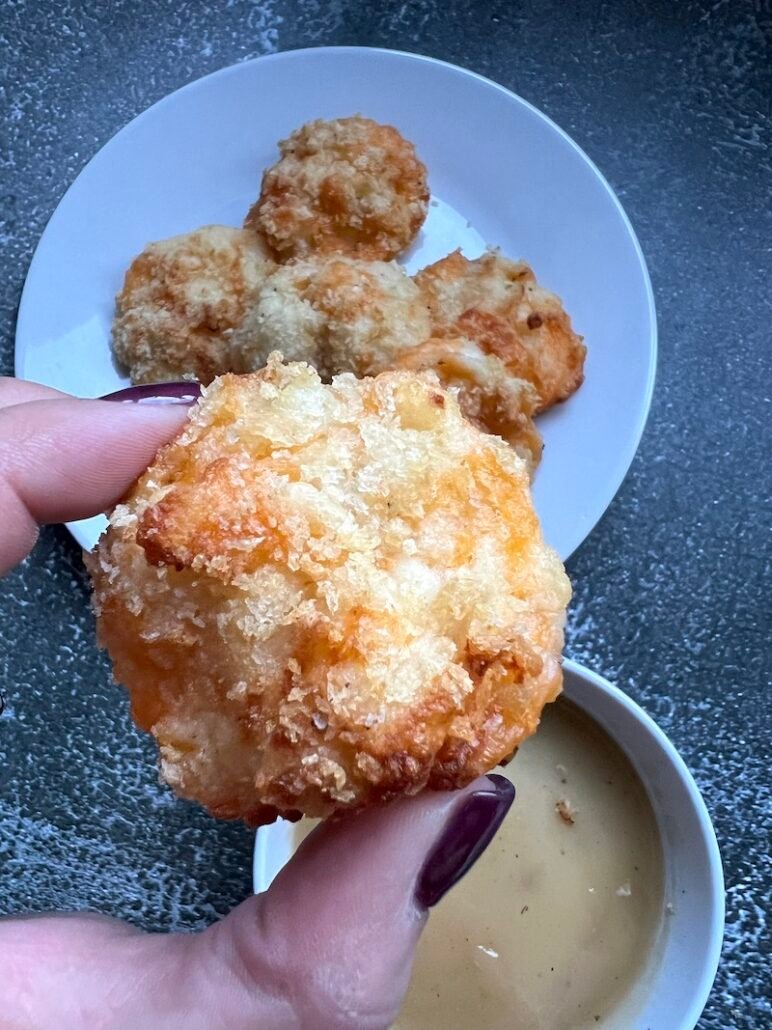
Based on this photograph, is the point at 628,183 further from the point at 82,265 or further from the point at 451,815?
the point at 451,815

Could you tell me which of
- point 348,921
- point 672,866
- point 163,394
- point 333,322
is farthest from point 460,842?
point 333,322

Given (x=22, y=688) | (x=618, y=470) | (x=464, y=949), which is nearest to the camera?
(x=464, y=949)

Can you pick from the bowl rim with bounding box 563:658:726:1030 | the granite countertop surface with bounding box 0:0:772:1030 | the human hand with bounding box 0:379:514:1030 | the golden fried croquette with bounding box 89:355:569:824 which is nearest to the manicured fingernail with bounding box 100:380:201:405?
the human hand with bounding box 0:379:514:1030

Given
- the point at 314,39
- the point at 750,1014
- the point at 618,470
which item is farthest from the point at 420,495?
the point at 314,39

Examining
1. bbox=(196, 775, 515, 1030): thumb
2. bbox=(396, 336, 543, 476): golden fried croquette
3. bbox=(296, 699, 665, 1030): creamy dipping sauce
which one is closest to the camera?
bbox=(196, 775, 515, 1030): thumb

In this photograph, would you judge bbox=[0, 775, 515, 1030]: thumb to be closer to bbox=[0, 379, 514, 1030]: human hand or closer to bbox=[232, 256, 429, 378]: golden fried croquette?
bbox=[0, 379, 514, 1030]: human hand
